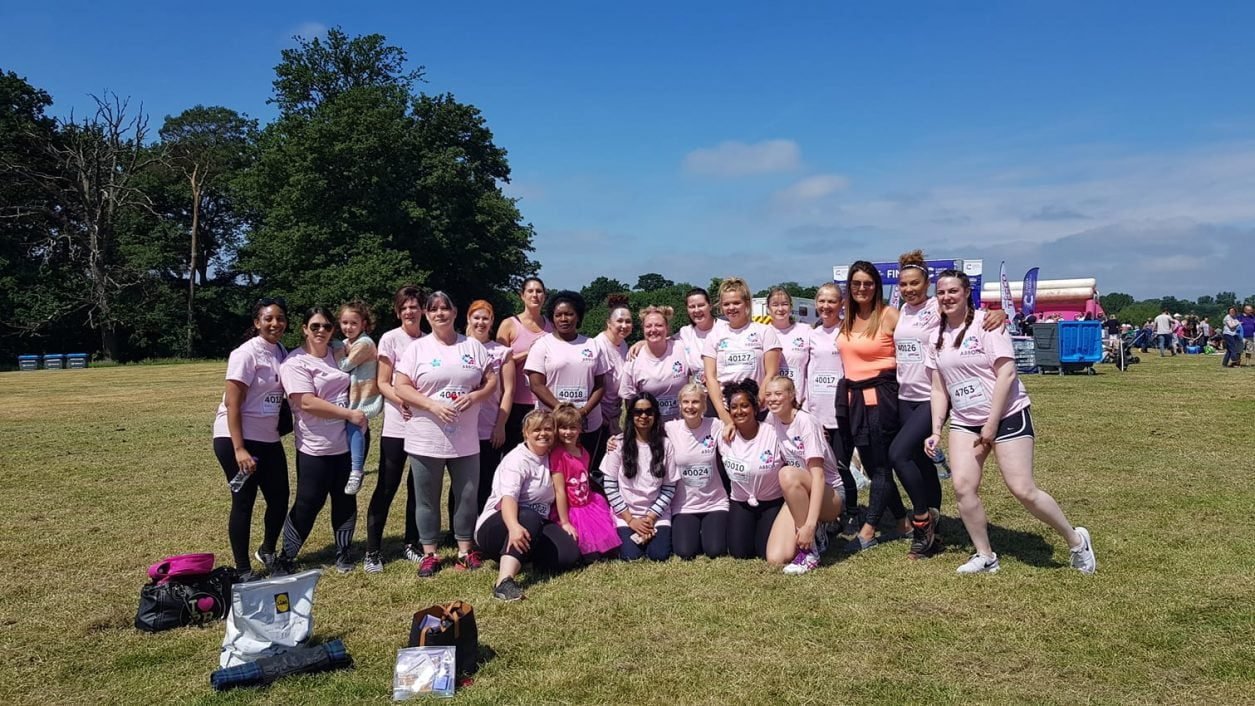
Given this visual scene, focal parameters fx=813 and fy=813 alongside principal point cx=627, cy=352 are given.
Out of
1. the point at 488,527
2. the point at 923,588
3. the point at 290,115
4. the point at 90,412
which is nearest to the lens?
the point at 923,588

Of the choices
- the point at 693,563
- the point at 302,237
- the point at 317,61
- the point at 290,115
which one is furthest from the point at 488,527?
the point at 317,61

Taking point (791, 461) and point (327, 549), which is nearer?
point (791, 461)

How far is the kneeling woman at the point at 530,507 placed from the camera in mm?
4836

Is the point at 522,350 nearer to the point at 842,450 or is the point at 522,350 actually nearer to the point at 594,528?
the point at 594,528

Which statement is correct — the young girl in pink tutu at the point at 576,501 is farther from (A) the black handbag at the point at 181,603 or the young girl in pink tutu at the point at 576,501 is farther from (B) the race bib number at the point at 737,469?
(A) the black handbag at the point at 181,603

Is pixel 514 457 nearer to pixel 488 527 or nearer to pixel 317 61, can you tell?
pixel 488 527

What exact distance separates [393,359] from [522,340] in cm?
96

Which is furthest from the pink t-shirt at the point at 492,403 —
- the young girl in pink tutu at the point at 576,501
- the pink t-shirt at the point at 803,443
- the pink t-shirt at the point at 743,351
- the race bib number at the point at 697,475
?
the pink t-shirt at the point at 803,443

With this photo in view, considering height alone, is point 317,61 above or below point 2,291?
above

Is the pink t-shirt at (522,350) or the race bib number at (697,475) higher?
the pink t-shirt at (522,350)

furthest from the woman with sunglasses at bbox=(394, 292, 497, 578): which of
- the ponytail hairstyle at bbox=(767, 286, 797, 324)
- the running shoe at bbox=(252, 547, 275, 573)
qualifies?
the ponytail hairstyle at bbox=(767, 286, 797, 324)

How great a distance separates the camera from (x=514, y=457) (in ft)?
16.2

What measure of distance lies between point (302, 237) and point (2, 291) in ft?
42.6

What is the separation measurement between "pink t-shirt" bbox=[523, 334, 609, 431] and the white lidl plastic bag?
201cm
